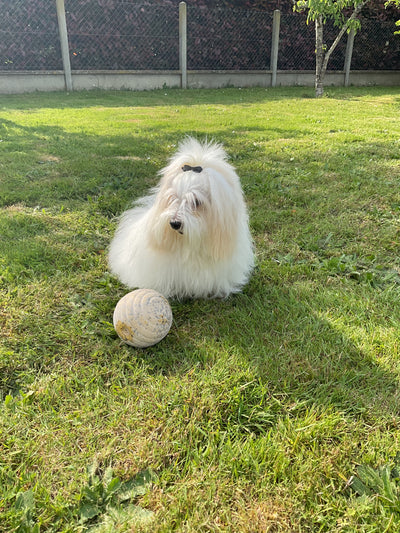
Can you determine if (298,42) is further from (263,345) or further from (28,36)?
(263,345)

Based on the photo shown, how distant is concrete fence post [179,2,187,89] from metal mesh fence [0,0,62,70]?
423 centimetres

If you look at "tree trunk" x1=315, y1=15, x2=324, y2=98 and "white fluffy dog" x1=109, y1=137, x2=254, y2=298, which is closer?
"white fluffy dog" x1=109, y1=137, x2=254, y2=298

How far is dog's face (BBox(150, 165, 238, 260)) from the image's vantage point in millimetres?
2109

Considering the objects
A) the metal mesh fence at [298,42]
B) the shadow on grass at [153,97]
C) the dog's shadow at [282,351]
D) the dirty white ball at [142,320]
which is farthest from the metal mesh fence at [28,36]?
the dirty white ball at [142,320]

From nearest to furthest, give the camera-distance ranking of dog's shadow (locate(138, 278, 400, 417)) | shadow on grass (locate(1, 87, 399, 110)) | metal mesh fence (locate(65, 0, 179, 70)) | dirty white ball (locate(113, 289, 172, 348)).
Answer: dog's shadow (locate(138, 278, 400, 417)), dirty white ball (locate(113, 289, 172, 348)), shadow on grass (locate(1, 87, 399, 110)), metal mesh fence (locate(65, 0, 179, 70))

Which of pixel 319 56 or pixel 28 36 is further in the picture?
pixel 28 36

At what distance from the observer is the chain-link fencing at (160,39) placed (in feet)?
39.7

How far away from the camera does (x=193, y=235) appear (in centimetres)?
213

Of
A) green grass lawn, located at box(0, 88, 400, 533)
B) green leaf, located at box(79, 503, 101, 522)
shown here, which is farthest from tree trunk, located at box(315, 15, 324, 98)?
green leaf, located at box(79, 503, 101, 522)

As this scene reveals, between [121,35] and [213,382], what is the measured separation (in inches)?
568

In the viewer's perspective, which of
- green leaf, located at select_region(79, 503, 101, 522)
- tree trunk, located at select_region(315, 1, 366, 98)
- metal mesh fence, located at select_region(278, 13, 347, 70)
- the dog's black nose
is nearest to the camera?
green leaf, located at select_region(79, 503, 101, 522)

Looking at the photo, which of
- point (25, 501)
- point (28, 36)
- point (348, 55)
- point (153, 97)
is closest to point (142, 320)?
point (25, 501)

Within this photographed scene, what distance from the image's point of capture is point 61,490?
136cm

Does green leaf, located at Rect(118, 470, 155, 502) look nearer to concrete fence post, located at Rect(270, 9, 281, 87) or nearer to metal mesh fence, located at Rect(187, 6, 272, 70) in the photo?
metal mesh fence, located at Rect(187, 6, 272, 70)
